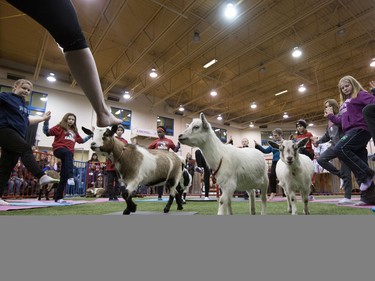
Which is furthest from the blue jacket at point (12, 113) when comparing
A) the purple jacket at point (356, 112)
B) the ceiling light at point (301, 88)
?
the ceiling light at point (301, 88)

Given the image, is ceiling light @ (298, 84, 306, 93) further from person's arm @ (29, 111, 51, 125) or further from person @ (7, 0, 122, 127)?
person @ (7, 0, 122, 127)

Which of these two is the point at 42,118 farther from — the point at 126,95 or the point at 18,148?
the point at 126,95

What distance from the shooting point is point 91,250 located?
123cm

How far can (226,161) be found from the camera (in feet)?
8.13

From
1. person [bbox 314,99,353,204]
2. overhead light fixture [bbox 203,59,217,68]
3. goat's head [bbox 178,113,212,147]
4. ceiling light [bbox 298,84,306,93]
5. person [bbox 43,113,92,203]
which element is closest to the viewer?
goat's head [bbox 178,113,212,147]

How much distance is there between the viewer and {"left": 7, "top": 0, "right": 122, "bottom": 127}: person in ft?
3.27

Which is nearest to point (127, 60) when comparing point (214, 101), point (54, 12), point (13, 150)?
point (214, 101)

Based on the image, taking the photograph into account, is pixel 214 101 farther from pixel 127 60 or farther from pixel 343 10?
pixel 343 10

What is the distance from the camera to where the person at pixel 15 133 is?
10.2 feet

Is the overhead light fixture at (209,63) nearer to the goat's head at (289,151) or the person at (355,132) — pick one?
the person at (355,132)

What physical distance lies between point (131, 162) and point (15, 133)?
1654 millimetres

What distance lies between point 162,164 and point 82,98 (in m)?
15.6

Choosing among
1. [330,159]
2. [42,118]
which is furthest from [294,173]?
[42,118]

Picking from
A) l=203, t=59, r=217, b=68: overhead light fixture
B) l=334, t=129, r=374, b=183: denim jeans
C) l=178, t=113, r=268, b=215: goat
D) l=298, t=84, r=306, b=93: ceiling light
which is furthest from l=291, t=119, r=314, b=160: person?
l=298, t=84, r=306, b=93: ceiling light
